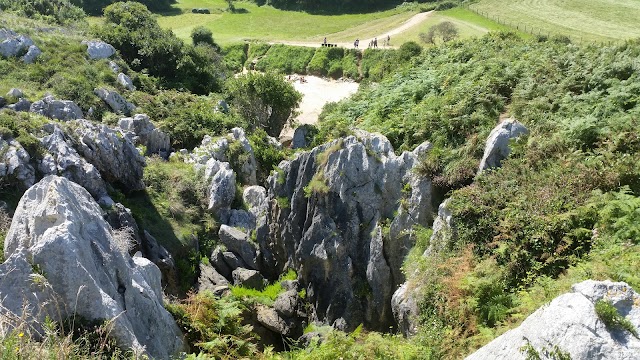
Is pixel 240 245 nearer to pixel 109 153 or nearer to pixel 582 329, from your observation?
pixel 109 153

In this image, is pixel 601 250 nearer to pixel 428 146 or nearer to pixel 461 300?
pixel 461 300

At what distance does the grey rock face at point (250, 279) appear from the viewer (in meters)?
21.7

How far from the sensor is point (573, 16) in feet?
246

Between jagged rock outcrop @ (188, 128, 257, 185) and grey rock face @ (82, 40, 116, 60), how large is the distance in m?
16.7

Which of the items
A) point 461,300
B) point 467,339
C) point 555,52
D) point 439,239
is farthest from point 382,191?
point 555,52

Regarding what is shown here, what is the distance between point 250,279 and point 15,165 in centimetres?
1161

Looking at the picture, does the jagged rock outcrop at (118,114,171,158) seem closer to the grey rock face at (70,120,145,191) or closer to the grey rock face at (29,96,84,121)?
the grey rock face at (29,96,84,121)

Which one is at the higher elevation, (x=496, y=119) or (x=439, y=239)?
(x=496, y=119)

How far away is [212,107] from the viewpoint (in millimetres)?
43031

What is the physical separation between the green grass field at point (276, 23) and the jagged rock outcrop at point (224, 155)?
55059 millimetres

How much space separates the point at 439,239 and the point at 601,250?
503cm

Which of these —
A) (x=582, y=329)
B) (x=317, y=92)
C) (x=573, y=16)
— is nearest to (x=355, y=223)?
(x=582, y=329)

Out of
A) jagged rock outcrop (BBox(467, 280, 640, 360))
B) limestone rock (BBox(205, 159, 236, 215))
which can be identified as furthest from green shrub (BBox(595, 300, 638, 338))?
limestone rock (BBox(205, 159, 236, 215))

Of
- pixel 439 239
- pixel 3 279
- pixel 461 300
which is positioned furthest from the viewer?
pixel 439 239
